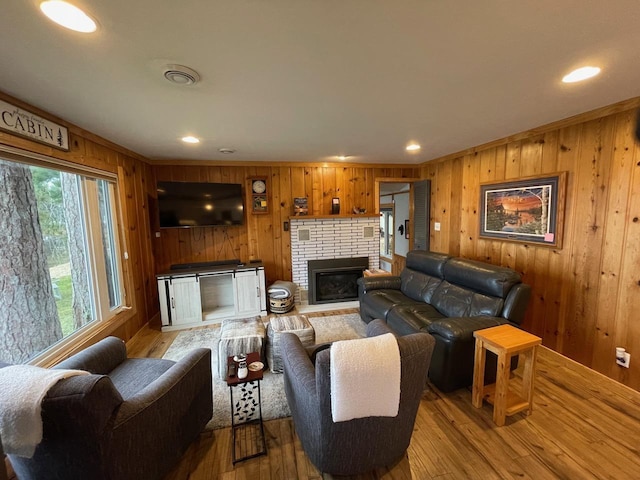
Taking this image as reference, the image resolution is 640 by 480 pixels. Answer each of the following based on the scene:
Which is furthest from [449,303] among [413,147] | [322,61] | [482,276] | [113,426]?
[113,426]

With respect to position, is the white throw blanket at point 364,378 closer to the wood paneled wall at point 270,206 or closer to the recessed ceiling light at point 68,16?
the recessed ceiling light at point 68,16

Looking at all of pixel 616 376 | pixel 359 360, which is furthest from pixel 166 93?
pixel 616 376

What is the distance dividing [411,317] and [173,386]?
7.06ft

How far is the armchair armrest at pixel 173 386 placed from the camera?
4.08 ft

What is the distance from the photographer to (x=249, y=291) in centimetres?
398

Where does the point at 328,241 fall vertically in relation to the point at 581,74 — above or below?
below

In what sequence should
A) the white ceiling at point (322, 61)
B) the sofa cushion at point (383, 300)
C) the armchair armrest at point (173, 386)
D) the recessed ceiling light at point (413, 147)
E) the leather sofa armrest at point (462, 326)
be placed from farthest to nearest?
1. the recessed ceiling light at point (413, 147)
2. the sofa cushion at point (383, 300)
3. the leather sofa armrest at point (462, 326)
4. the armchair armrest at point (173, 386)
5. the white ceiling at point (322, 61)

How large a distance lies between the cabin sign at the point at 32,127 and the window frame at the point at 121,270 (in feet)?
0.40

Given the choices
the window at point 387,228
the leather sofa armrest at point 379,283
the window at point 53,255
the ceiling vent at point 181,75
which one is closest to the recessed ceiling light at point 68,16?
the ceiling vent at point 181,75

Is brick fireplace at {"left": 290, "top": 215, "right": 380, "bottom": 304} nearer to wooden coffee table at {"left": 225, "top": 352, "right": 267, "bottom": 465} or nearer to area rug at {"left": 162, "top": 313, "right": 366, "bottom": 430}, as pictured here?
area rug at {"left": 162, "top": 313, "right": 366, "bottom": 430}

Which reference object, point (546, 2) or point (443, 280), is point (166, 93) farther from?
point (443, 280)

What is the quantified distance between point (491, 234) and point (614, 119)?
4.90 feet

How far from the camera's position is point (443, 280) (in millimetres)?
3199

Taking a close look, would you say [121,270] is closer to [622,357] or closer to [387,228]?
[622,357]
